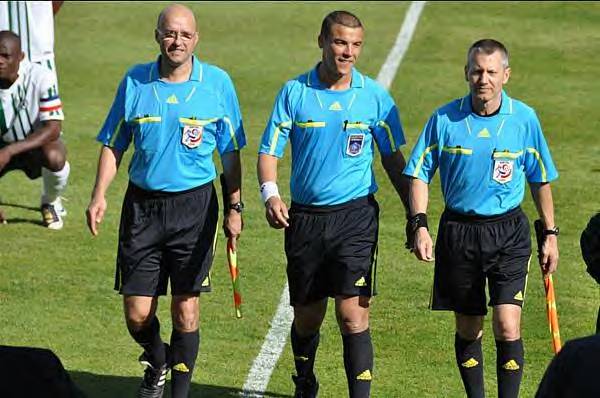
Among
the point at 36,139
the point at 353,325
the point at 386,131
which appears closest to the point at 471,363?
the point at 353,325

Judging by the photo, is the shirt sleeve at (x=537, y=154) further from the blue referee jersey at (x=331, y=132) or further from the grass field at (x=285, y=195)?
the grass field at (x=285, y=195)

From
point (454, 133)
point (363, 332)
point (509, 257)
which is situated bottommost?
point (363, 332)

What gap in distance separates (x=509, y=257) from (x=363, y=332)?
0.93 m

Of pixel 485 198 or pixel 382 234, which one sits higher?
pixel 485 198

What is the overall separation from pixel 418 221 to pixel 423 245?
18cm

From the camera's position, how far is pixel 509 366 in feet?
25.6

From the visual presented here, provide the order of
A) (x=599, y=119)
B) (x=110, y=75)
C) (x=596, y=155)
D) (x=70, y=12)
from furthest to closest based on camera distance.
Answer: (x=70, y=12), (x=110, y=75), (x=599, y=119), (x=596, y=155)

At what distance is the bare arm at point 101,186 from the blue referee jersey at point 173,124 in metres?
0.06

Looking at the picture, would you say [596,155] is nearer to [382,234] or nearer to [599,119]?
[599,119]

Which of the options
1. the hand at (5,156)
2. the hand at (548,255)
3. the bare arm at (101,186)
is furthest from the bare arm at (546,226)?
the hand at (5,156)

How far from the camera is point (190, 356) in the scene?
26.4 feet

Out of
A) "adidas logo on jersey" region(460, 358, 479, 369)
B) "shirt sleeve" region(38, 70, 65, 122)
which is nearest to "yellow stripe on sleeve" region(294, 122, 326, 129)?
"adidas logo on jersey" region(460, 358, 479, 369)

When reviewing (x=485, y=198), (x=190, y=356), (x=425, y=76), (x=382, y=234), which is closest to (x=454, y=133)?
(x=485, y=198)

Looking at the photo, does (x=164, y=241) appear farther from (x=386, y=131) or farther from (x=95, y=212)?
(x=386, y=131)
